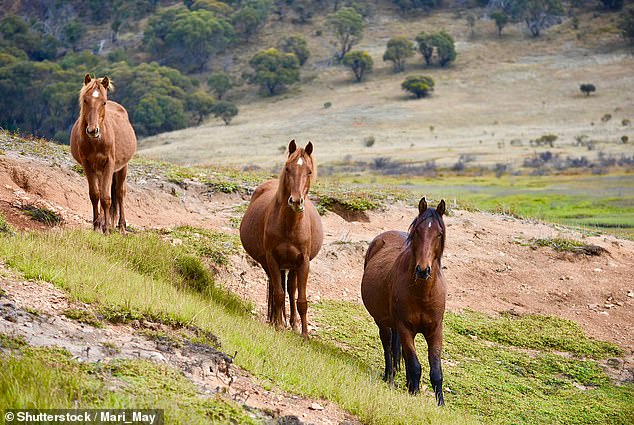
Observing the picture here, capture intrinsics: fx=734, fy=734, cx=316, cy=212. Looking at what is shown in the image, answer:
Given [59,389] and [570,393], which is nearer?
[59,389]

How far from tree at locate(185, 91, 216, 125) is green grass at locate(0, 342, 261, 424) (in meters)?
85.7

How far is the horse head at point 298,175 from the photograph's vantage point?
9.32 m

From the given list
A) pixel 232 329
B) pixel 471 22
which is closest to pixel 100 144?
pixel 232 329

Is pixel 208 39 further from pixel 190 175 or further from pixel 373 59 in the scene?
pixel 190 175

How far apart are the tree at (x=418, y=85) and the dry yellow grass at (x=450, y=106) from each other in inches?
52.5

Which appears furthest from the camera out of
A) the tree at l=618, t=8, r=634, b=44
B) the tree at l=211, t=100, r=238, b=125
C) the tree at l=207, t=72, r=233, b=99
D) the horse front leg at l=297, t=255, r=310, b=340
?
the tree at l=207, t=72, r=233, b=99

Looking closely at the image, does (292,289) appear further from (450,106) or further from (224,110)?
(224,110)

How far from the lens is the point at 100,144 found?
1146 cm

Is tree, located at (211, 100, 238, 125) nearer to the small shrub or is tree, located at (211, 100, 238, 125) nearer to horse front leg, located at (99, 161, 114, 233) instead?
the small shrub

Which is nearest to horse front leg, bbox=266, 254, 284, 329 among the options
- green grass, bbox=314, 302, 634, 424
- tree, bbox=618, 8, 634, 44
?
green grass, bbox=314, 302, 634, 424

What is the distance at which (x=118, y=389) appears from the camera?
560 centimetres

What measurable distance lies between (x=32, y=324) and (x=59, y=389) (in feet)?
5.01

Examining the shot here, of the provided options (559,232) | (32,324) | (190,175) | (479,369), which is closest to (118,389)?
(32,324)

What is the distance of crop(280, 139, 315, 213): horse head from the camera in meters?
9.32
